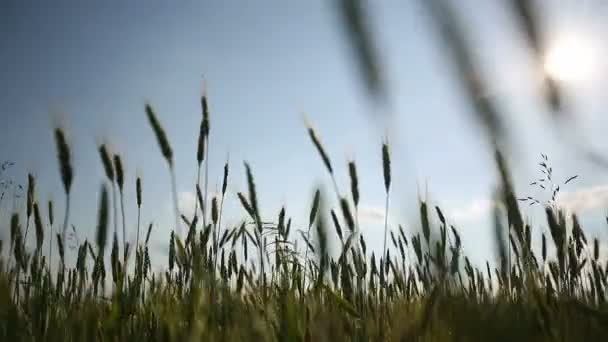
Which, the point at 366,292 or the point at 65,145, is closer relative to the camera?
the point at 65,145

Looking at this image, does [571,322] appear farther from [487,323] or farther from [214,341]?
[214,341]

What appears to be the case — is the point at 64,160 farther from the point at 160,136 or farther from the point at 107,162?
the point at 160,136

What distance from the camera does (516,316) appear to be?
1.01m

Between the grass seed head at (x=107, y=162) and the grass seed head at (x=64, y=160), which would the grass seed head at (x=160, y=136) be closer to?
the grass seed head at (x=107, y=162)

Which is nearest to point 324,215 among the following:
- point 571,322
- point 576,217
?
point 571,322

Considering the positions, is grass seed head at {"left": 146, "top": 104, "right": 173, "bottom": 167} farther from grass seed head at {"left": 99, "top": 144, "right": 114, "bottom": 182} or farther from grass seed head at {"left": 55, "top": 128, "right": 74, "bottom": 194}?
grass seed head at {"left": 55, "top": 128, "right": 74, "bottom": 194}

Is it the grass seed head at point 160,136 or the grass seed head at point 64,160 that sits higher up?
the grass seed head at point 160,136

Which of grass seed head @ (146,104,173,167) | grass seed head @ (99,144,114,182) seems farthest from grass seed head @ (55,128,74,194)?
grass seed head @ (146,104,173,167)

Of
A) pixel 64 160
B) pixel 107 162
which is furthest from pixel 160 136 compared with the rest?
pixel 64 160

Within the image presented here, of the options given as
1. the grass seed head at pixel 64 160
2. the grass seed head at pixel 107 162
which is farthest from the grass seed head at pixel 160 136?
the grass seed head at pixel 64 160

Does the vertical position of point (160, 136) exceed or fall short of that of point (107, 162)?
it exceeds it

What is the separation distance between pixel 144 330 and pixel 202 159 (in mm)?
719

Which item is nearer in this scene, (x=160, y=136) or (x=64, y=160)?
(x=64, y=160)

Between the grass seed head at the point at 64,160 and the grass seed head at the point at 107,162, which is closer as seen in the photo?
the grass seed head at the point at 64,160
